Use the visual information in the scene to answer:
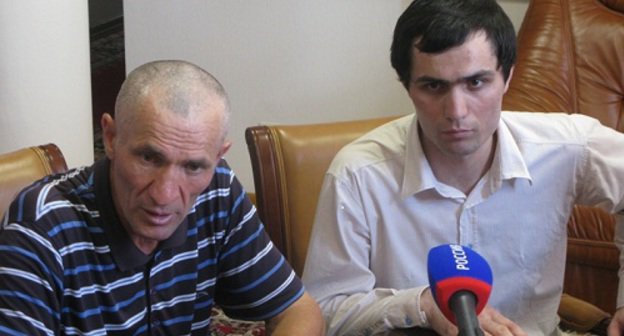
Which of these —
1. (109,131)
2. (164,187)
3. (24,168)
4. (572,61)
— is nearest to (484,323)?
(164,187)

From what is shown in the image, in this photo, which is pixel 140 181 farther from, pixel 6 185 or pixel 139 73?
pixel 6 185

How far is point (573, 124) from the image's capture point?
1635mm

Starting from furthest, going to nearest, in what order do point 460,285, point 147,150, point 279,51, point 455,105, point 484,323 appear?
point 279,51, point 455,105, point 484,323, point 147,150, point 460,285

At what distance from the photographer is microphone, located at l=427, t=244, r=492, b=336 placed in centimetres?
98

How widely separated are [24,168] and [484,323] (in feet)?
2.70

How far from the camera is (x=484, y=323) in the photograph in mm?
1297

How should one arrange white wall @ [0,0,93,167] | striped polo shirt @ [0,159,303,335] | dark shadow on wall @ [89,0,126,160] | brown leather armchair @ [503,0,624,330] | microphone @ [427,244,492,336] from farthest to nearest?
1. dark shadow on wall @ [89,0,126,160]
2. brown leather armchair @ [503,0,624,330]
3. white wall @ [0,0,93,167]
4. striped polo shirt @ [0,159,303,335]
5. microphone @ [427,244,492,336]

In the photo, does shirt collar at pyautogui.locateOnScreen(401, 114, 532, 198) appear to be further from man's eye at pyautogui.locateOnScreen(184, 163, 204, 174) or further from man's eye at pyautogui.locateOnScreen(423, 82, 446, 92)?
man's eye at pyautogui.locateOnScreen(184, 163, 204, 174)

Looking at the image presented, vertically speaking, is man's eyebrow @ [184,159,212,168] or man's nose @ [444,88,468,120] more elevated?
man's nose @ [444,88,468,120]

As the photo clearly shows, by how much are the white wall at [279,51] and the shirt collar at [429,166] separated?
1.54 m

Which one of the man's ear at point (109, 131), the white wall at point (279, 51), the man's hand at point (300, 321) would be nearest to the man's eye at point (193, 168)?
the man's ear at point (109, 131)

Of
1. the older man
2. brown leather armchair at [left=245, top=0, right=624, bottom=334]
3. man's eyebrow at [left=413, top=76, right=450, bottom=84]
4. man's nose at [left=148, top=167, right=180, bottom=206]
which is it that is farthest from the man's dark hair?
man's nose at [left=148, top=167, right=180, bottom=206]

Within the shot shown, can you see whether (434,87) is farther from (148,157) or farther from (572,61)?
(572,61)

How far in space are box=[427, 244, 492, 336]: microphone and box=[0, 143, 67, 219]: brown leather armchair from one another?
770 millimetres
